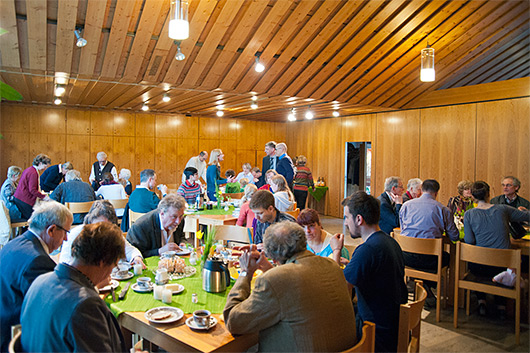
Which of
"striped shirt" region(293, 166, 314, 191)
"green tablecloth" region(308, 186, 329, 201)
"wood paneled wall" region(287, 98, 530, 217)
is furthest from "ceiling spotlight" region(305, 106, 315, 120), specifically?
"green tablecloth" region(308, 186, 329, 201)

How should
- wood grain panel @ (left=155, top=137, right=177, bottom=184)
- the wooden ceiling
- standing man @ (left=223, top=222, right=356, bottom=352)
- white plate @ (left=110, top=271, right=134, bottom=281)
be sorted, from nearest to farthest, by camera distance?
standing man @ (left=223, top=222, right=356, bottom=352)
white plate @ (left=110, top=271, right=134, bottom=281)
the wooden ceiling
wood grain panel @ (left=155, top=137, right=177, bottom=184)

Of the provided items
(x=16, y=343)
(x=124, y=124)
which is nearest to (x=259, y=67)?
(x=16, y=343)

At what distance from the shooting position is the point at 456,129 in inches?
363

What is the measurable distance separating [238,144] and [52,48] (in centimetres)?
838

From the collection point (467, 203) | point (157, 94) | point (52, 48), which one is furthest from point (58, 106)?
point (467, 203)

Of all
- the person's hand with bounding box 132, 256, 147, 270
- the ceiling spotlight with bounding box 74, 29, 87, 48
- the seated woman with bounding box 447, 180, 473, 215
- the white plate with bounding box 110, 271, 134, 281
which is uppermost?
the ceiling spotlight with bounding box 74, 29, 87, 48

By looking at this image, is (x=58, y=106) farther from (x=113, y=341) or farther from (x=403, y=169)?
(x=113, y=341)

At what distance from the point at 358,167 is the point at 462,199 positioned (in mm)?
5642

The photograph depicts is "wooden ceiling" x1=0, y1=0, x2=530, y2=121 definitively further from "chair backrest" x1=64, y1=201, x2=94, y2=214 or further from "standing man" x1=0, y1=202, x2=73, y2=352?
"standing man" x1=0, y1=202, x2=73, y2=352

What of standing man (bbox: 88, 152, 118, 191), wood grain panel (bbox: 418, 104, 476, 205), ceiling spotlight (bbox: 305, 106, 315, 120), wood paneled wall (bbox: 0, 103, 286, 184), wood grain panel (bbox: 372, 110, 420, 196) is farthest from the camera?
ceiling spotlight (bbox: 305, 106, 315, 120)

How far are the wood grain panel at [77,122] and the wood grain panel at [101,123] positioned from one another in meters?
0.13

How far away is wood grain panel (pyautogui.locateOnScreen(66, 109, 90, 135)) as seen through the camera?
35.6ft

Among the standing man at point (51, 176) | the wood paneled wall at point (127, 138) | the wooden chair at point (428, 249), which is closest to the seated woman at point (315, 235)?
the wooden chair at point (428, 249)

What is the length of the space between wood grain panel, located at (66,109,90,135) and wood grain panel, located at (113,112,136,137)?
2.52ft
